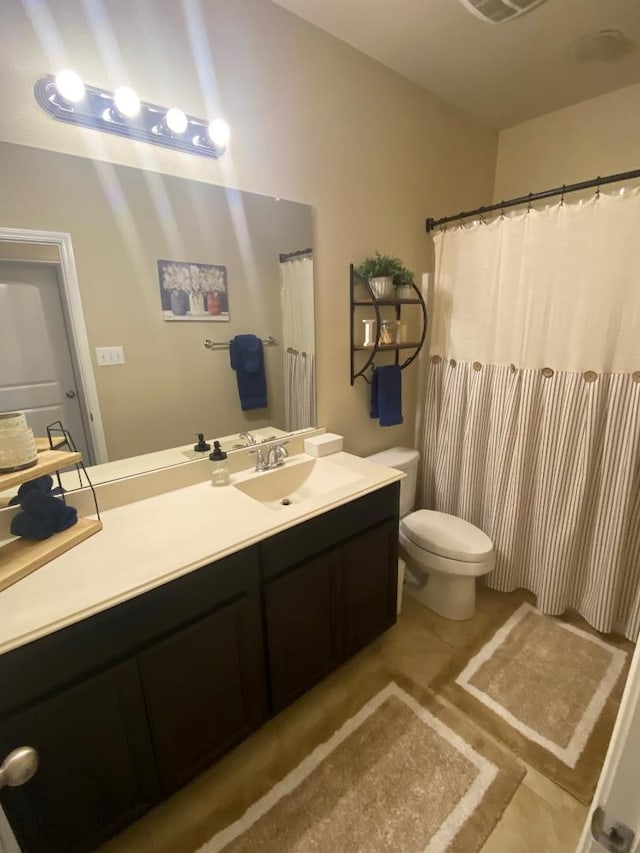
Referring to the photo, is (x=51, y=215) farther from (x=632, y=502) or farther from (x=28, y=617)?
(x=632, y=502)

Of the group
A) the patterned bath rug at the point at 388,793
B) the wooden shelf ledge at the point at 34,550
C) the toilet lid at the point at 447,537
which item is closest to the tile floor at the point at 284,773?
the patterned bath rug at the point at 388,793

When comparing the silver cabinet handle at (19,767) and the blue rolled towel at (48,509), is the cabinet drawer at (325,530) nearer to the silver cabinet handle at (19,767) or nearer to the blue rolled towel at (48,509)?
the blue rolled towel at (48,509)

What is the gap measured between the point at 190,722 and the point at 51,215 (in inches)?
60.9

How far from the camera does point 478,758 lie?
134 centimetres

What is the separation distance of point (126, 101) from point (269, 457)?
1.27 meters

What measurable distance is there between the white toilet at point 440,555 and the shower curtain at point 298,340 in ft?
1.69

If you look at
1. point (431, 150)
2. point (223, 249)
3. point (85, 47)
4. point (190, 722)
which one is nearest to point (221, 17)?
point (85, 47)

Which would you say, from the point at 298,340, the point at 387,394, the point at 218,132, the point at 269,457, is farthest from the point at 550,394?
the point at 218,132

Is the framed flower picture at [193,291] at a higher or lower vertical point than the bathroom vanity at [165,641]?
higher

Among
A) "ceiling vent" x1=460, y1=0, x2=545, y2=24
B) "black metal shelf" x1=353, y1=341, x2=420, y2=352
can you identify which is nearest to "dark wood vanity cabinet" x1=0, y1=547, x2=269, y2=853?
"black metal shelf" x1=353, y1=341, x2=420, y2=352

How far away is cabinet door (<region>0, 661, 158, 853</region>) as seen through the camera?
88cm

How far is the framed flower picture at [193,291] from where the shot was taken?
1.38 m

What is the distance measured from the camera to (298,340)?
1760mm

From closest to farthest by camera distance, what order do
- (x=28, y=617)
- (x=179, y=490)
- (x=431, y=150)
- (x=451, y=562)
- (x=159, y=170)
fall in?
(x=28, y=617)
(x=159, y=170)
(x=179, y=490)
(x=451, y=562)
(x=431, y=150)
